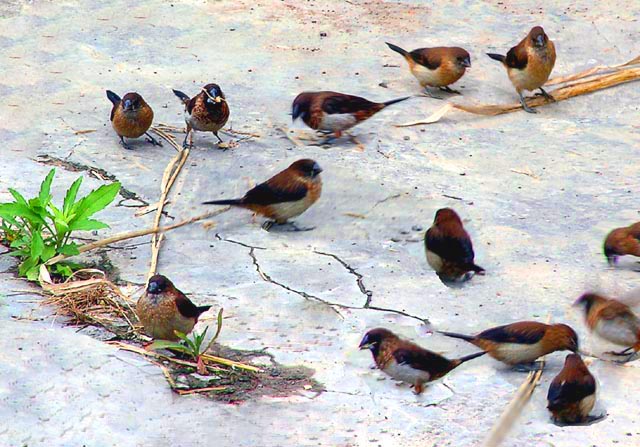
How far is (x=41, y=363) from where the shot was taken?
208 inches

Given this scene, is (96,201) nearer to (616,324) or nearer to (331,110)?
(331,110)

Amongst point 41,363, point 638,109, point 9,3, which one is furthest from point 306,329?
point 9,3

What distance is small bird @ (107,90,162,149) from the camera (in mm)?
8461

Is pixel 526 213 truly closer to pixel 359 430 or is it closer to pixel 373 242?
pixel 373 242

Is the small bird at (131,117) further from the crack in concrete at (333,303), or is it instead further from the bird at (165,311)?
the bird at (165,311)

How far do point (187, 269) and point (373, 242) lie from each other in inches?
50.0

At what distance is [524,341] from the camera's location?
218 inches

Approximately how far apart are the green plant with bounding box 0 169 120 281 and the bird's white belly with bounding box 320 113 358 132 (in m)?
2.37

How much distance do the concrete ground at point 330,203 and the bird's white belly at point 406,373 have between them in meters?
0.07

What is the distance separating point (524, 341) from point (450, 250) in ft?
3.74

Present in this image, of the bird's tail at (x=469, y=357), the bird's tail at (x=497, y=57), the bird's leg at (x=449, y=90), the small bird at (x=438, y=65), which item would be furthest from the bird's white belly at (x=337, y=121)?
the bird's tail at (x=469, y=357)

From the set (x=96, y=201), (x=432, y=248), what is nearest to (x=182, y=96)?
(x=96, y=201)

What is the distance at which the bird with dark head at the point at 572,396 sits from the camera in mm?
5012

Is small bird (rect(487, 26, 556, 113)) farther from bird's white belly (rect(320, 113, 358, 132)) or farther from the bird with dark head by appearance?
the bird with dark head
